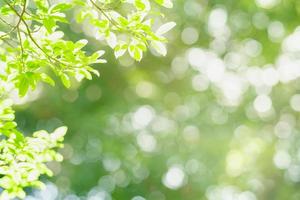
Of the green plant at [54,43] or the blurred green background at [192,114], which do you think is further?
the blurred green background at [192,114]

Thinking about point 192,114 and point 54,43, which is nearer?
point 54,43

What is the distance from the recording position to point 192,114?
12.5 metres

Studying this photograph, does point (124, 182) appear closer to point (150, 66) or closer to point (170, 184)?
point (170, 184)

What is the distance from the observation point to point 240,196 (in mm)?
13555

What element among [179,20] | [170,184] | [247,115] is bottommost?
[170,184]

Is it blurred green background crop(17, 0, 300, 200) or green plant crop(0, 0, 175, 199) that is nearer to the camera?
green plant crop(0, 0, 175, 199)

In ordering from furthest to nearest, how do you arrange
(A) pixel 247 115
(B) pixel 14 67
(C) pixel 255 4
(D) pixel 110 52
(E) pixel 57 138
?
(A) pixel 247 115, (C) pixel 255 4, (D) pixel 110 52, (E) pixel 57 138, (B) pixel 14 67

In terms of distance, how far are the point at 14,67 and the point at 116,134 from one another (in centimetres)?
901

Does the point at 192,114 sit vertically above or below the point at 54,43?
above

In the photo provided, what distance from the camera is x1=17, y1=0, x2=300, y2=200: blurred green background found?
11.5 metres

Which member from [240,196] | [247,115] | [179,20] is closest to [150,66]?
[179,20]

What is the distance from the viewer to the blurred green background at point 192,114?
11531 millimetres

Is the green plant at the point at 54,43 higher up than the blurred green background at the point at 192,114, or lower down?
lower down

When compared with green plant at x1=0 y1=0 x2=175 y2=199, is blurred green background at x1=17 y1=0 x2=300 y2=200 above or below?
above
